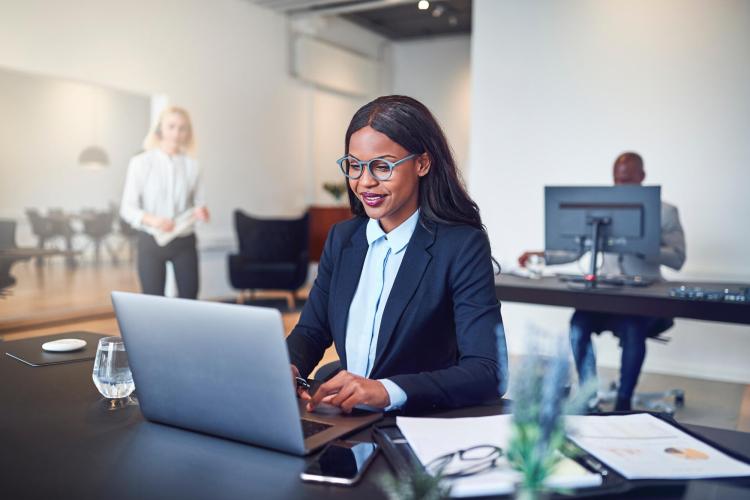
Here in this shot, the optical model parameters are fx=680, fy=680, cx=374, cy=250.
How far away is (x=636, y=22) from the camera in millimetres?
5223

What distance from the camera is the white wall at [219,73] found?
Answer: 6.07m

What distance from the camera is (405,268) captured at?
165cm

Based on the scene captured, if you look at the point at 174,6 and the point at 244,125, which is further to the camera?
the point at 244,125

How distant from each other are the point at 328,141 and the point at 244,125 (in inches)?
69.0

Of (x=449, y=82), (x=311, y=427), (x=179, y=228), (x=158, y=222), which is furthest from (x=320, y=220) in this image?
(x=311, y=427)

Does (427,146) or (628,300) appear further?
(628,300)

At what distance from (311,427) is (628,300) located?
2.39 meters

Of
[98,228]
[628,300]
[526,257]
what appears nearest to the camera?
[628,300]

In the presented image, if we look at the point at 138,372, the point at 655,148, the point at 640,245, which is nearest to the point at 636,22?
the point at 655,148

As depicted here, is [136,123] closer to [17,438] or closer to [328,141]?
[328,141]

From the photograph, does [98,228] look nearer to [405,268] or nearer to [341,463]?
[405,268]

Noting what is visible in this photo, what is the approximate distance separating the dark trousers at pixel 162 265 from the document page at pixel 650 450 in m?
4.05

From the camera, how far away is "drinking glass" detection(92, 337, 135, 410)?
1279mm

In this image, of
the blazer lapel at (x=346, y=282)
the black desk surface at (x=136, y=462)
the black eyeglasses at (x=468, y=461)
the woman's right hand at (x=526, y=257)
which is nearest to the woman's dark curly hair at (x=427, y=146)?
the blazer lapel at (x=346, y=282)
